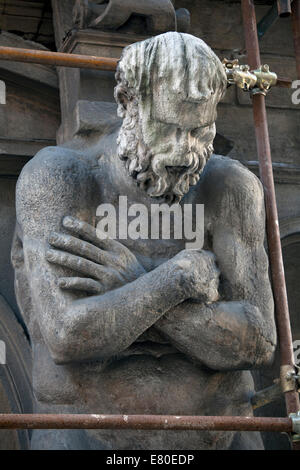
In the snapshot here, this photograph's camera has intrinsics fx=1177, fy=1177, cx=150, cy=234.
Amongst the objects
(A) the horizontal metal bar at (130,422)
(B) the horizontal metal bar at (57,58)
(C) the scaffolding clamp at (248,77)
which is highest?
(B) the horizontal metal bar at (57,58)

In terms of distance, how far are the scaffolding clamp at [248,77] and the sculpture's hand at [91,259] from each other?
92 cm

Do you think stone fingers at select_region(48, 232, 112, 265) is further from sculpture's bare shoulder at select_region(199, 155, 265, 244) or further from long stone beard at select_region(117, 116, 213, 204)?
sculpture's bare shoulder at select_region(199, 155, 265, 244)

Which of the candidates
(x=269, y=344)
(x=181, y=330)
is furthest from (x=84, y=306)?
(x=269, y=344)

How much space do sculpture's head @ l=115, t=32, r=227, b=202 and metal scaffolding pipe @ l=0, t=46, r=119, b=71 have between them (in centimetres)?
57

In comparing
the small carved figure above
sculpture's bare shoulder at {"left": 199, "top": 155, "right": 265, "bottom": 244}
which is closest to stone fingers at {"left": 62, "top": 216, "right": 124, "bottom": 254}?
sculpture's bare shoulder at {"left": 199, "top": 155, "right": 265, "bottom": 244}

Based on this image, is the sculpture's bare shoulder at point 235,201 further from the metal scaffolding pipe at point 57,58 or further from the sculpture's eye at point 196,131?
the metal scaffolding pipe at point 57,58

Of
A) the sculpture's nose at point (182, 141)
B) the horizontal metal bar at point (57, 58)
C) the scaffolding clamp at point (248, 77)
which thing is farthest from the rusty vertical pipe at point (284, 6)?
the sculpture's nose at point (182, 141)

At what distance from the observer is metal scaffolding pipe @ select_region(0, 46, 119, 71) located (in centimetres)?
521

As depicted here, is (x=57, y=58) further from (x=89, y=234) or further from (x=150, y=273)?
(x=150, y=273)

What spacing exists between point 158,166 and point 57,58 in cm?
92

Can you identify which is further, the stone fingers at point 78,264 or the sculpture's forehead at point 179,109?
the stone fingers at point 78,264

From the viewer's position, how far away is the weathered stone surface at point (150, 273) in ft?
15.1

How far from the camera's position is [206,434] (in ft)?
16.1

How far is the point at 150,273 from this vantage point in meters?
4.68
